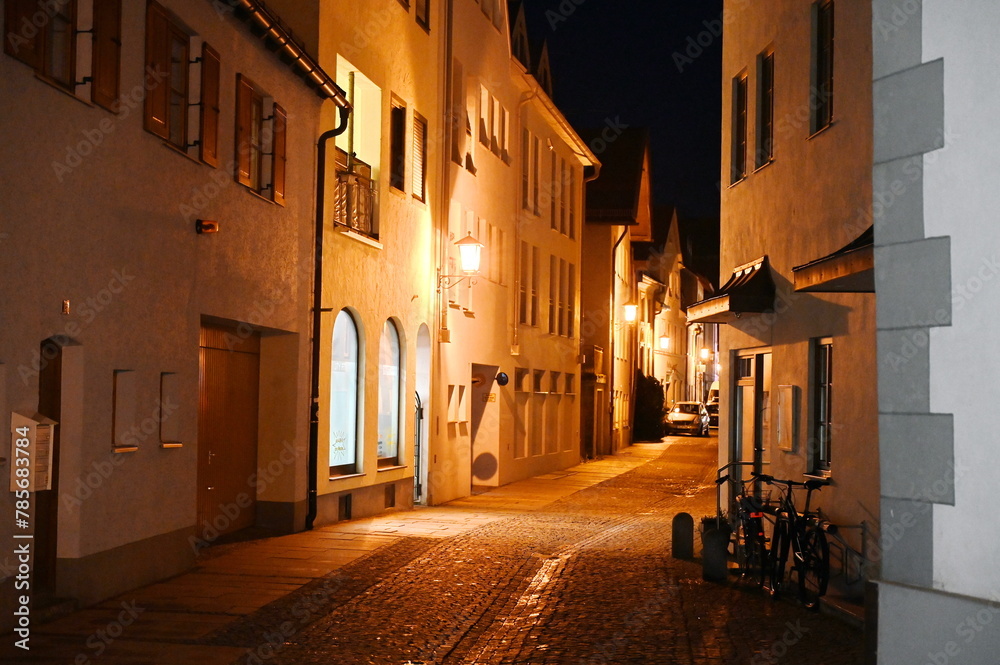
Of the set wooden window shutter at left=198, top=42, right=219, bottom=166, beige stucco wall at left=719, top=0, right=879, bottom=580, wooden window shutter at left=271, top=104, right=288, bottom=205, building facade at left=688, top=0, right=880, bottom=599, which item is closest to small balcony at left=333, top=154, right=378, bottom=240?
wooden window shutter at left=271, top=104, right=288, bottom=205

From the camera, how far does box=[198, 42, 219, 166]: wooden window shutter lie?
1331 cm

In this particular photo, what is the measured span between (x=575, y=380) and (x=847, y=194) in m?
24.3

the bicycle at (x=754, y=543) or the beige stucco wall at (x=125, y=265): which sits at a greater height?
the beige stucco wall at (x=125, y=265)

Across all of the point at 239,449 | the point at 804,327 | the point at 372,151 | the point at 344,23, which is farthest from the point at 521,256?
the point at 804,327

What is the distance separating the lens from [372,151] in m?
19.9

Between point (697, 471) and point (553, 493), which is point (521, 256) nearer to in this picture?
point (553, 493)

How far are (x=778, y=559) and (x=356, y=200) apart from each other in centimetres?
933

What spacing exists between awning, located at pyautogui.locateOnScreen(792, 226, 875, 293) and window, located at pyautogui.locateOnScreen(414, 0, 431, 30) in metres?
12.3

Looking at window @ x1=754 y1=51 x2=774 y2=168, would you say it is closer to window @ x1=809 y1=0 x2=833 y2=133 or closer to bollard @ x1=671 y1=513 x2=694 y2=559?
window @ x1=809 y1=0 x2=833 y2=133

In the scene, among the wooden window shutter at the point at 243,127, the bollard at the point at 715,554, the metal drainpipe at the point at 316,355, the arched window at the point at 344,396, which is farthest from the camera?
the arched window at the point at 344,396

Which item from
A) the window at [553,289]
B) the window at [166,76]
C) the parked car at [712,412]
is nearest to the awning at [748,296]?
the window at [166,76]

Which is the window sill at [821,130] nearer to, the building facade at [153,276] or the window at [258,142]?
the building facade at [153,276]

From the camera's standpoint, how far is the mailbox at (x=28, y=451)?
9.30m

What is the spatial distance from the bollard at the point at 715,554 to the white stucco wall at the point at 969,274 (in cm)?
883
